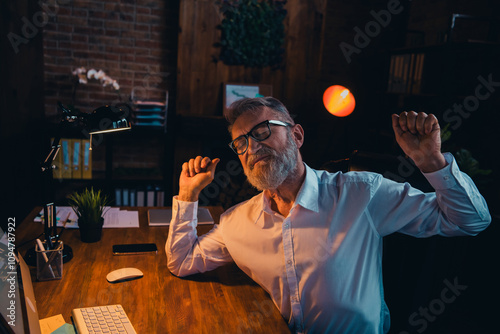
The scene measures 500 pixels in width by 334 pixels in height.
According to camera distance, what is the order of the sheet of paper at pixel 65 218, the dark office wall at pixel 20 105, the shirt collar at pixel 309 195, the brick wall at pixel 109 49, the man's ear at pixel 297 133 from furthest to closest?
1. the brick wall at pixel 109 49
2. the dark office wall at pixel 20 105
3. the sheet of paper at pixel 65 218
4. the man's ear at pixel 297 133
5. the shirt collar at pixel 309 195

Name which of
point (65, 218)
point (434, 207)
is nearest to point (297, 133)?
point (434, 207)

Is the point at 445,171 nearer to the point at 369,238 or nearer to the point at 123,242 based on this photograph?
the point at 369,238

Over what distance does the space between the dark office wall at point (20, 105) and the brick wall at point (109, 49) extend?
0.50 feet

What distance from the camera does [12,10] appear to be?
2.95 meters

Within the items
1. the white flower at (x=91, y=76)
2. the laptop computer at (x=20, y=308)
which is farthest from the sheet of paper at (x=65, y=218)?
the white flower at (x=91, y=76)

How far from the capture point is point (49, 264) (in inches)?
56.6

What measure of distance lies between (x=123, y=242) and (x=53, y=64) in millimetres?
2718

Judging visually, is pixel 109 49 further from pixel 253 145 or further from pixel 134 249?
pixel 253 145

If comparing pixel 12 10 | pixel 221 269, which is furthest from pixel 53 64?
pixel 221 269

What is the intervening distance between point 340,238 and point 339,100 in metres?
1.37

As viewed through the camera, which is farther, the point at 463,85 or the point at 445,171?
the point at 463,85

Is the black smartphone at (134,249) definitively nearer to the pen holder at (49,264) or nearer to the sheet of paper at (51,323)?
the pen holder at (49,264)

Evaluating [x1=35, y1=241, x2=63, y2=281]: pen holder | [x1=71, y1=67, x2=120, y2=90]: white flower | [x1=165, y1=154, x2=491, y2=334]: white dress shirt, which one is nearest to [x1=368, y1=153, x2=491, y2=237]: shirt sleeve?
[x1=165, y1=154, x2=491, y2=334]: white dress shirt

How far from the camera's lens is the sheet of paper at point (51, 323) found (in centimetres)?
114
